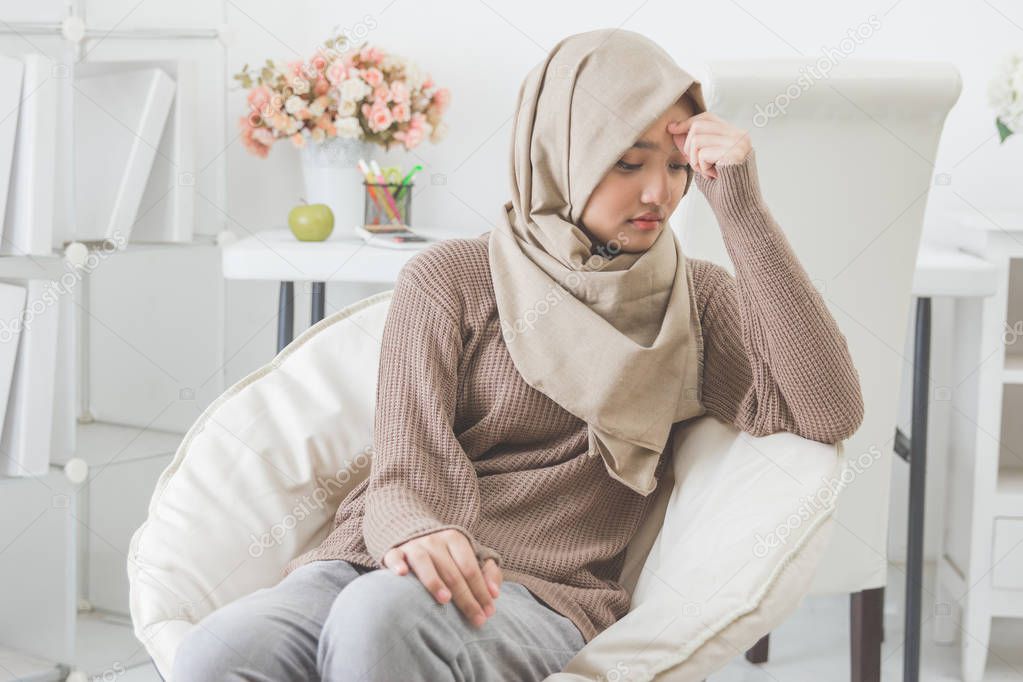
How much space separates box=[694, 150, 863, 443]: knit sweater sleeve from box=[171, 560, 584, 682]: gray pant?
0.37m

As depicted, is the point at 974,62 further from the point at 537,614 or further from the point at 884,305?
the point at 537,614

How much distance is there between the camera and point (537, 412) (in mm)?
1385

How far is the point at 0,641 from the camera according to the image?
2236 millimetres

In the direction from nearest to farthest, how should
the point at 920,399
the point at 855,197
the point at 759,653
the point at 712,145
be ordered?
the point at 712,145
the point at 855,197
the point at 920,399
the point at 759,653

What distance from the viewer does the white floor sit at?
7.36 ft

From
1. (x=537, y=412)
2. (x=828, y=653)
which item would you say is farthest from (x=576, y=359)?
(x=828, y=653)

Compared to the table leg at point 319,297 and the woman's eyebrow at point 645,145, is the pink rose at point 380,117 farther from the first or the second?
the woman's eyebrow at point 645,145

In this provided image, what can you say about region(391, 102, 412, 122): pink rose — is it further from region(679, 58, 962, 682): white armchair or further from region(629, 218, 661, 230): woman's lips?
region(629, 218, 661, 230): woman's lips

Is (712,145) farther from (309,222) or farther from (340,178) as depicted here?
(340,178)

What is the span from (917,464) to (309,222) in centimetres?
121

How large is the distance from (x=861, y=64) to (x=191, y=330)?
169cm

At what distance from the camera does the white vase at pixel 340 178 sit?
243 cm

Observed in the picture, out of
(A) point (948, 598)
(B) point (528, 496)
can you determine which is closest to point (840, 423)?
(B) point (528, 496)

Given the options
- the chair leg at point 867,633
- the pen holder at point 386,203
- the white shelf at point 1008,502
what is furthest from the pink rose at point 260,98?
the white shelf at point 1008,502
